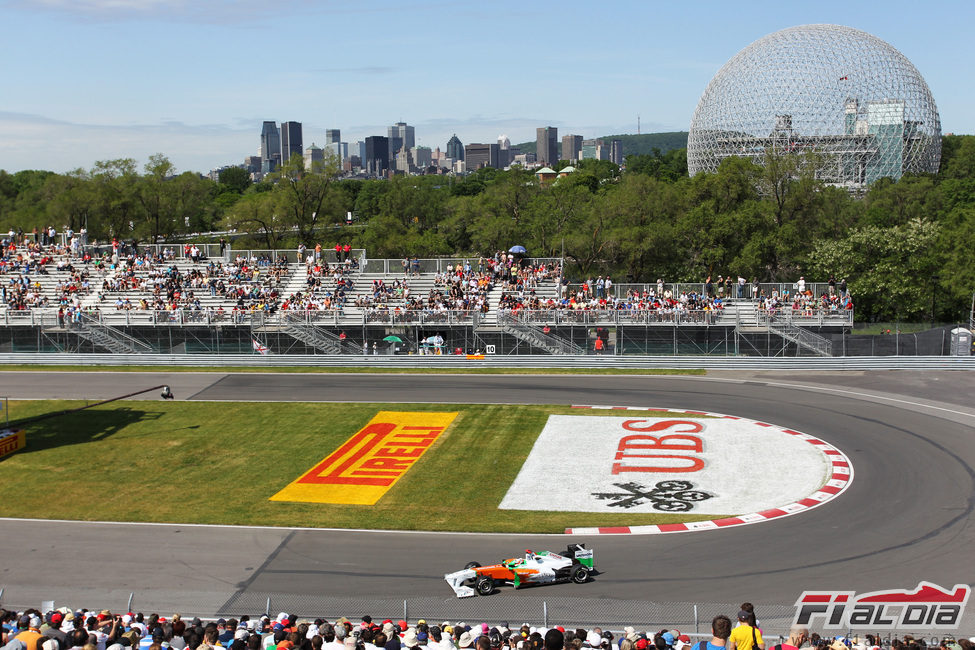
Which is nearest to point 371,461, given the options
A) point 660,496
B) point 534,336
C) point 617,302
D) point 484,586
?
point 660,496

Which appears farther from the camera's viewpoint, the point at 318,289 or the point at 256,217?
the point at 256,217

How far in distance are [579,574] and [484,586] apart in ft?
7.32

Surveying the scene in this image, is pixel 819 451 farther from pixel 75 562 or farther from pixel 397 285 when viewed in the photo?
pixel 397 285

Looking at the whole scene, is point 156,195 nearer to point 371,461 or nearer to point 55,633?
point 371,461

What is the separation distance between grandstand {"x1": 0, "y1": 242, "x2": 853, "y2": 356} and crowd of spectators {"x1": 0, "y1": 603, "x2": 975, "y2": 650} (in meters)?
32.4

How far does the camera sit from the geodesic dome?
76.8 meters

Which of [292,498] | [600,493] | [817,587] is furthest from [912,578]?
[292,498]

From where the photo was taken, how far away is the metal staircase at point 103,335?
49250mm

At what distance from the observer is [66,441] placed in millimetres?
33250

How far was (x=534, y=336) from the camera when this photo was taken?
154 ft

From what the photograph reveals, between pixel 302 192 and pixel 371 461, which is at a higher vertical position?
pixel 302 192

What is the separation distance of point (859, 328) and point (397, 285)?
27274 millimetres

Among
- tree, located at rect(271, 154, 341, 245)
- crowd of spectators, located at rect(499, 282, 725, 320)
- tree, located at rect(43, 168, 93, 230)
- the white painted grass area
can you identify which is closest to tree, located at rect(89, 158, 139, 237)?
tree, located at rect(43, 168, 93, 230)

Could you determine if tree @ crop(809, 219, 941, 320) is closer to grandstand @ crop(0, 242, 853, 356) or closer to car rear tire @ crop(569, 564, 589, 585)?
grandstand @ crop(0, 242, 853, 356)
